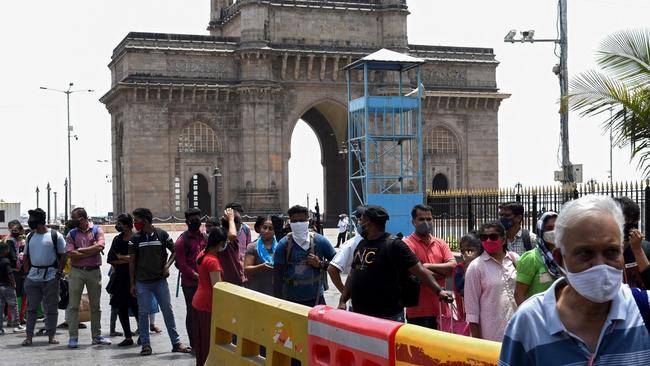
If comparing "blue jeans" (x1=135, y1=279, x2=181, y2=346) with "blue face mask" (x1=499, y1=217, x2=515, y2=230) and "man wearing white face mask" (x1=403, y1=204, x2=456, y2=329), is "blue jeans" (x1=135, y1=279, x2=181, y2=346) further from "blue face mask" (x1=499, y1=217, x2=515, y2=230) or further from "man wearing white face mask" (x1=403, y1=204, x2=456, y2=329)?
"blue face mask" (x1=499, y1=217, x2=515, y2=230)

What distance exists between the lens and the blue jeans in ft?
37.8

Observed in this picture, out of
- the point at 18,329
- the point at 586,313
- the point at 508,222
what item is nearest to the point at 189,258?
the point at 508,222

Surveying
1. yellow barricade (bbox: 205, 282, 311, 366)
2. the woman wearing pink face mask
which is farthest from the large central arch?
the woman wearing pink face mask

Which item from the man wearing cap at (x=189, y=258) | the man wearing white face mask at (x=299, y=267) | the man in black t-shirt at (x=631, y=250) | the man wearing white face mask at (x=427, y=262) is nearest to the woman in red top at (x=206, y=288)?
the man wearing white face mask at (x=299, y=267)

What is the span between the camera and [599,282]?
112 inches

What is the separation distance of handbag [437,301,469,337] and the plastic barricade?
298cm

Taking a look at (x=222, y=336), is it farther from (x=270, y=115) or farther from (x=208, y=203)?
(x=208, y=203)

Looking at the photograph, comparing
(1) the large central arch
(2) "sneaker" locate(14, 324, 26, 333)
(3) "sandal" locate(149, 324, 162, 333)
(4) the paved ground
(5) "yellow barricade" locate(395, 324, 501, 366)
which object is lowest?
(2) "sneaker" locate(14, 324, 26, 333)

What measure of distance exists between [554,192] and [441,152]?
3875 cm

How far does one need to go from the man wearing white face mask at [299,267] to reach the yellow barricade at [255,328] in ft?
2.98

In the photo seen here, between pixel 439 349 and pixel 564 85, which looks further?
pixel 564 85

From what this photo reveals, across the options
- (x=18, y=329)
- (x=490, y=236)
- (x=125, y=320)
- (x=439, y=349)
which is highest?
(x=490, y=236)

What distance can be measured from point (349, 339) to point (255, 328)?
5.50ft

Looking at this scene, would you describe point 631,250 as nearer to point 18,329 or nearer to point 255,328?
point 255,328
